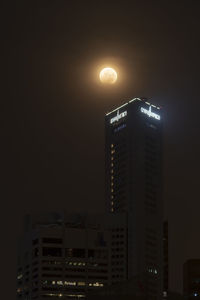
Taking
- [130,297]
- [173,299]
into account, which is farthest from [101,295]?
[173,299]

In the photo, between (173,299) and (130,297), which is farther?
(173,299)

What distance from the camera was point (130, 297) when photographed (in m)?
123

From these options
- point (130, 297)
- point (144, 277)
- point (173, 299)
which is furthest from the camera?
point (173, 299)

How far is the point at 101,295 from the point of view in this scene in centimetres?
12519

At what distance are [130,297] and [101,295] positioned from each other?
4725mm

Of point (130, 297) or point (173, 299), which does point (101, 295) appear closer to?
point (130, 297)

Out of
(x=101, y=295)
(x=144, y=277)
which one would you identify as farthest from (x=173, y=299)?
(x=101, y=295)

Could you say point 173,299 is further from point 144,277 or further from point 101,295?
point 101,295

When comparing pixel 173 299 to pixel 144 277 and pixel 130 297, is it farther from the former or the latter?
pixel 130 297

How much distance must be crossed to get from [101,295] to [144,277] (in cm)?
1045

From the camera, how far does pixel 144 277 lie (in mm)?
133000

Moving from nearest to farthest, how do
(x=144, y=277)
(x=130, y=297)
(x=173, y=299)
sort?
(x=130, y=297), (x=144, y=277), (x=173, y=299)

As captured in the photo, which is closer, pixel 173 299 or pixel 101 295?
pixel 101 295

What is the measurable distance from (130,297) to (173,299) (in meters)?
24.9
